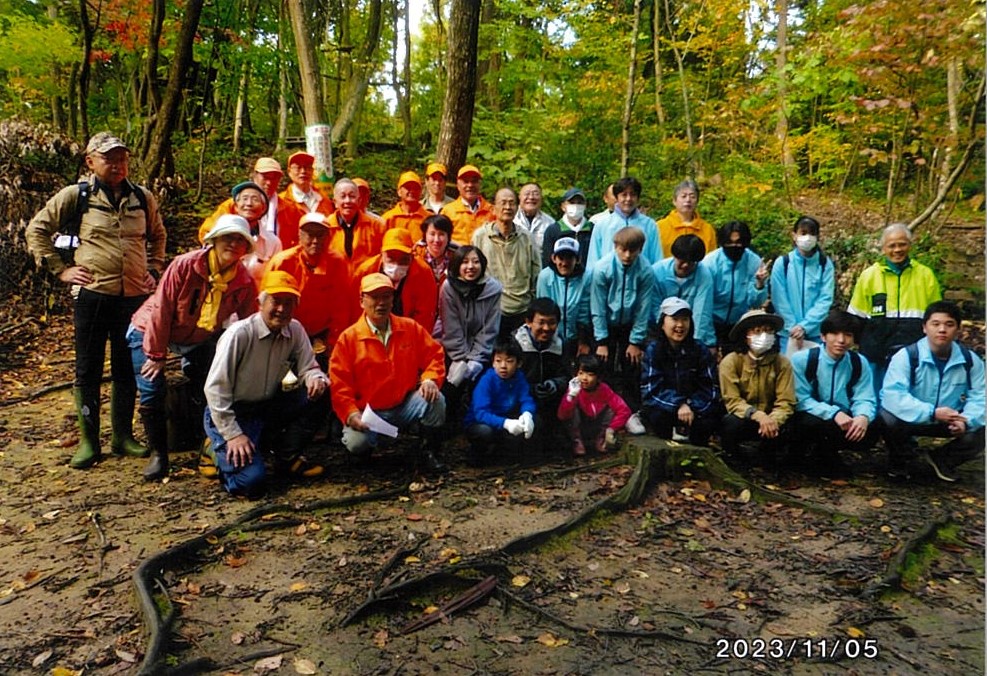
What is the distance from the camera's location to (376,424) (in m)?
4.79

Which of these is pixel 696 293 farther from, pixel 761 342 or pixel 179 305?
pixel 179 305

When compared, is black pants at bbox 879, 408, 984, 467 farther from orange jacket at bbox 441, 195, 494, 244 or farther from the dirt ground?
orange jacket at bbox 441, 195, 494, 244

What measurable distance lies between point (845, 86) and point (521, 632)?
7.56 m

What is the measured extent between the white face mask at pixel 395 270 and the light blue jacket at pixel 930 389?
391 cm

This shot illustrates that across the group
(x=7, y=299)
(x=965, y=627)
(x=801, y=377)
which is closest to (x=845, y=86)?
(x=801, y=377)

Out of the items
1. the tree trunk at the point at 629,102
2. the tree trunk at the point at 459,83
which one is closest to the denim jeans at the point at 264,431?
the tree trunk at the point at 459,83

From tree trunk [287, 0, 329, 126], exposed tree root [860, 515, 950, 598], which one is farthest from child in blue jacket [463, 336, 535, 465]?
tree trunk [287, 0, 329, 126]

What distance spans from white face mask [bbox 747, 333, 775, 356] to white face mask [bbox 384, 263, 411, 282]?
2.87m

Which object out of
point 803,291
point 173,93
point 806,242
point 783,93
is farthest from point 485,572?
point 783,93

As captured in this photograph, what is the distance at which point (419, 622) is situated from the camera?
10.7ft

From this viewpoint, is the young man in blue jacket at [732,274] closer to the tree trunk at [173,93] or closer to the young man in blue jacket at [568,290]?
the young man in blue jacket at [568,290]

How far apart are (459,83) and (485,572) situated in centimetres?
613

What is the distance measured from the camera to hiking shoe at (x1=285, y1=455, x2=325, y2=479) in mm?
4988

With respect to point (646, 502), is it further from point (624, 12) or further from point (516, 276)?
point (624, 12)
